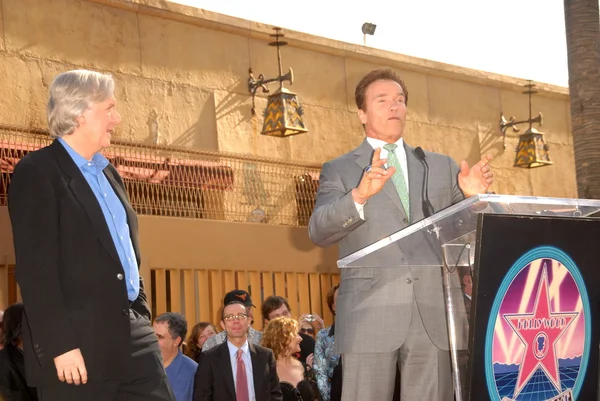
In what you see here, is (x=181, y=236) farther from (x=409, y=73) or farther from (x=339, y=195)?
(x=339, y=195)

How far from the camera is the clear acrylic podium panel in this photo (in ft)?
10.8

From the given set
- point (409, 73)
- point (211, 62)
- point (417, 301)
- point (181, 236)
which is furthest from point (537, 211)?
point (409, 73)

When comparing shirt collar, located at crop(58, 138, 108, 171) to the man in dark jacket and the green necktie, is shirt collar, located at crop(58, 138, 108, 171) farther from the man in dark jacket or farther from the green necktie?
the green necktie

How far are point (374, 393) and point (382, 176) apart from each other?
0.88 metres

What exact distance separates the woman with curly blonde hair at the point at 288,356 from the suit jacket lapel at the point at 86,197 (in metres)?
5.04

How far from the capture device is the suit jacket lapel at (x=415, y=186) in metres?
4.14

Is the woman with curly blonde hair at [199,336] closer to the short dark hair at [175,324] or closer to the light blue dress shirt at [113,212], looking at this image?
the short dark hair at [175,324]

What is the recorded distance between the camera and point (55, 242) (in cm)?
354

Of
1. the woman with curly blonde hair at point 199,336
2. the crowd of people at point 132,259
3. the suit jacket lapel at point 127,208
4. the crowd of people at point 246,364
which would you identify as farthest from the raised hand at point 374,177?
the woman with curly blonde hair at point 199,336

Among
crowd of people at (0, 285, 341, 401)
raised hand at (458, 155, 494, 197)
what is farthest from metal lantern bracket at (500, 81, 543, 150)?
raised hand at (458, 155, 494, 197)

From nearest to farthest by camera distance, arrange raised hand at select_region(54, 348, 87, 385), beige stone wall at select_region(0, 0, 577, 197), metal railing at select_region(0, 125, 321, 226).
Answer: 1. raised hand at select_region(54, 348, 87, 385)
2. metal railing at select_region(0, 125, 321, 226)
3. beige stone wall at select_region(0, 0, 577, 197)

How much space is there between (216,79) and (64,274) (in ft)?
42.6

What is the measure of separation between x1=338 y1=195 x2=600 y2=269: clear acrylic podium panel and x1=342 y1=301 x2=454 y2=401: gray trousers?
0.39 meters

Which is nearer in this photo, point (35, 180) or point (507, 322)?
point (507, 322)
